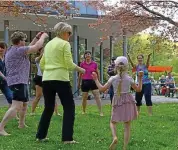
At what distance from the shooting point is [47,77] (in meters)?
5.95

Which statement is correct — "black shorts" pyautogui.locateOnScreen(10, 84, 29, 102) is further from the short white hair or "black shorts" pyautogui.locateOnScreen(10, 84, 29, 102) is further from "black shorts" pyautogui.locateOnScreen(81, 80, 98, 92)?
"black shorts" pyautogui.locateOnScreen(81, 80, 98, 92)

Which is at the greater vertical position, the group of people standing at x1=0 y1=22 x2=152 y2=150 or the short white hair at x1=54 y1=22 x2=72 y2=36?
the short white hair at x1=54 y1=22 x2=72 y2=36

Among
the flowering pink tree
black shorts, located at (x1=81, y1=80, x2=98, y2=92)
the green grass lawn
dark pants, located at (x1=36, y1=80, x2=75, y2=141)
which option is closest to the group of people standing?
dark pants, located at (x1=36, y1=80, x2=75, y2=141)

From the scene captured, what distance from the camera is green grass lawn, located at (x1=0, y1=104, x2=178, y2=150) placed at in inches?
230

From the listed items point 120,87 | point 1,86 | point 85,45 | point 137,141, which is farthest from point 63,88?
point 85,45

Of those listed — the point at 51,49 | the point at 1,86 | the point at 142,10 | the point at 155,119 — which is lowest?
the point at 155,119

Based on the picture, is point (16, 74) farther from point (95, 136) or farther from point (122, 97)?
point (122, 97)

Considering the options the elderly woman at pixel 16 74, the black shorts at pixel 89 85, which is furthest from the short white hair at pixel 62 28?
the black shorts at pixel 89 85

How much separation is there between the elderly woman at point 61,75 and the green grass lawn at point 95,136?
0.35 m

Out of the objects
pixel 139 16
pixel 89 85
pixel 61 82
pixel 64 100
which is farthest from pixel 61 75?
pixel 139 16

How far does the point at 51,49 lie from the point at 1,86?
2431mm

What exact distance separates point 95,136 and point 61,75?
1.45 metres

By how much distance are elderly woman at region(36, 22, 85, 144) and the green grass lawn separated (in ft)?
1.15

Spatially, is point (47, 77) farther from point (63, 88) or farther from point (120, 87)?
point (120, 87)
